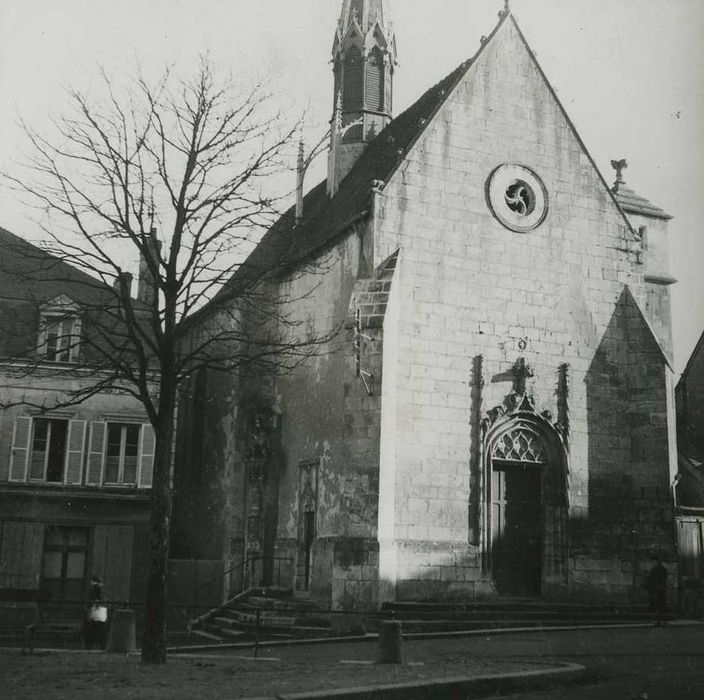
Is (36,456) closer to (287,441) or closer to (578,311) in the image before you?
(287,441)

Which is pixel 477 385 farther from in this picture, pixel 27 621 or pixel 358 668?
pixel 27 621

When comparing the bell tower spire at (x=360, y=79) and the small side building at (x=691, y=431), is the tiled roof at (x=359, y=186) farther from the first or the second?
the small side building at (x=691, y=431)

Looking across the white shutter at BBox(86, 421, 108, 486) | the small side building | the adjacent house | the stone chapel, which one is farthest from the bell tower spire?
the small side building

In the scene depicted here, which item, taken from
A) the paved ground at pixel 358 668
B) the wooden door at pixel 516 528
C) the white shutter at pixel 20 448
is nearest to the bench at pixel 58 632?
the white shutter at pixel 20 448

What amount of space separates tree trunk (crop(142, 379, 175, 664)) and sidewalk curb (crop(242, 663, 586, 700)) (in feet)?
11.8

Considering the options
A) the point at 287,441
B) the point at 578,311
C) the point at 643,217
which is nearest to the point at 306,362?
the point at 287,441

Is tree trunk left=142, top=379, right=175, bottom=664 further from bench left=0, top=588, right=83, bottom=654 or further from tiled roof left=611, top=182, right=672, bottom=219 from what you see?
tiled roof left=611, top=182, right=672, bottom=219

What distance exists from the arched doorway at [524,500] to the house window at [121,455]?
10.3 metres

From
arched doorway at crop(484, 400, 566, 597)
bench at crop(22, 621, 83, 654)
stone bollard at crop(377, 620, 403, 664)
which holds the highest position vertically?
arched doorway at crop(484, 400, 566, 597)

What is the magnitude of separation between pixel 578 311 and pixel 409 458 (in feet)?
17.8

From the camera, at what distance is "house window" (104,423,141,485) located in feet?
79.5

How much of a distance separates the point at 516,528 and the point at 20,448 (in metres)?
12.8

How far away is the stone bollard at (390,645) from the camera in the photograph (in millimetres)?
11148

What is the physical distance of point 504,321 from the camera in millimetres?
19406
